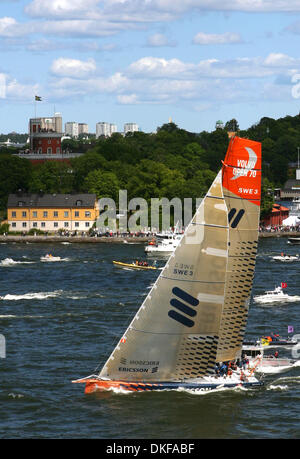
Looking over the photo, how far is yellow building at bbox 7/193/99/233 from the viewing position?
143 metres

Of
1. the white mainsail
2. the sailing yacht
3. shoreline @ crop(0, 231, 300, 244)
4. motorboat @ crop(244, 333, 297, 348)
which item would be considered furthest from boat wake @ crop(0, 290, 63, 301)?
shoreline @ crop(0, 231, 300, 244)

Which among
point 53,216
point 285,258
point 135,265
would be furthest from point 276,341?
point 53,216

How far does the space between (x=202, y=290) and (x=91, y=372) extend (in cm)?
916

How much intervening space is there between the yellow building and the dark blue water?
2056 inches

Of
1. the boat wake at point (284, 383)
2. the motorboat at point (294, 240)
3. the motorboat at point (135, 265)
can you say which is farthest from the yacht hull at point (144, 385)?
the motorboat at point (294, 240)

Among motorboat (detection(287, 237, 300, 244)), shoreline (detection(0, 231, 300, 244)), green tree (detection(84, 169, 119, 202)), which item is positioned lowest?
shoreline (detection(0, 231, 300, 244))

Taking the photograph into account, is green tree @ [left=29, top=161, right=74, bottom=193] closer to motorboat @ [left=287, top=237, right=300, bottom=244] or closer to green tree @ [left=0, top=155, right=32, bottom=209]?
green tree @ [left=0, top=155, right=32, bottom=209]

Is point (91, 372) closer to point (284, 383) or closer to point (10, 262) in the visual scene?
point (284, 383)

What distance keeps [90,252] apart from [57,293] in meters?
38.9

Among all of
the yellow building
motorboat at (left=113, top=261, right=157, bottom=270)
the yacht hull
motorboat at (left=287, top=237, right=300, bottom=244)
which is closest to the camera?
the yacht hull

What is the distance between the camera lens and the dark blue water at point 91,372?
4353 centimetres

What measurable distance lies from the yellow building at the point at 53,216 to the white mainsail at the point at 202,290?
9643 cm

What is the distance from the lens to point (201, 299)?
45.6 meters
